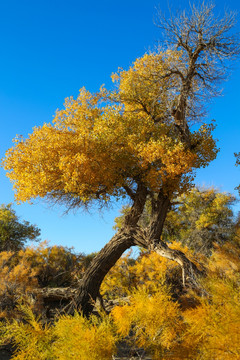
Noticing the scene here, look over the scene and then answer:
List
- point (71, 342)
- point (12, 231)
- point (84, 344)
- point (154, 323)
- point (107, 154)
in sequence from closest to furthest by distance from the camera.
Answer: point (84, 344) < point (71, 342) < point (154, 323) < point (107, 154) < point (12, 231)

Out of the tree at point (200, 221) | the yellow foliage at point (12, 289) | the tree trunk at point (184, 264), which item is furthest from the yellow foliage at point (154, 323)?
Result: the tree at point (200, 221)

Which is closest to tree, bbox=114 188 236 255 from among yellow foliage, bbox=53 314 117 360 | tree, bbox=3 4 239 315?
tree, bbox=3 4 239 315

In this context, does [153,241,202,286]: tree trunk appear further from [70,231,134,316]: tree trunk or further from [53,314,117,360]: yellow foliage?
[53,314,117,360]: yellow foliage

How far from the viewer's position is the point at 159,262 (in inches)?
483

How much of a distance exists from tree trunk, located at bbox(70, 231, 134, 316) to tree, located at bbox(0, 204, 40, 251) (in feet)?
42.2

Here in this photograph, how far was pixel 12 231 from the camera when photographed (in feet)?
70.3

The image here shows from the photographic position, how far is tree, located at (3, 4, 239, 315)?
29.3 feet

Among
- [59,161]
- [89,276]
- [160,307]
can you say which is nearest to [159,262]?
[89,276]

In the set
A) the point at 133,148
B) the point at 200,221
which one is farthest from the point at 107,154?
the point at 200,221

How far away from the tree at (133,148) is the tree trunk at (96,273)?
0.11 feet

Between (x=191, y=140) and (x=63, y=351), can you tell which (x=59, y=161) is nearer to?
(x=191, y=140)

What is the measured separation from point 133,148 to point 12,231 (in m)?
16.0

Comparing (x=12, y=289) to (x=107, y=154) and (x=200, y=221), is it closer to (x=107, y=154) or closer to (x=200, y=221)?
(x=107, y=154)

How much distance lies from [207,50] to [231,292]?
9.94 m
